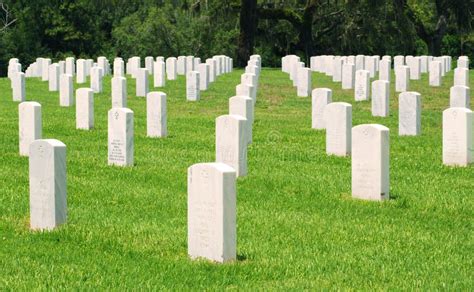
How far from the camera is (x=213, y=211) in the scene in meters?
8.66

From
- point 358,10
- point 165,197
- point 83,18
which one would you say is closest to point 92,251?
point 165,197

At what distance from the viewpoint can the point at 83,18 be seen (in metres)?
62.9

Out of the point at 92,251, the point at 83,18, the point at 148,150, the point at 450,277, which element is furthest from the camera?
the point at 83,18

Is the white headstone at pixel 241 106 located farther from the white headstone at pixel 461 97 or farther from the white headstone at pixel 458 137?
the white headstone at pixel 461 97

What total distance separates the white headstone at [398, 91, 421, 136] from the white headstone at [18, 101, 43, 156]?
644 cm

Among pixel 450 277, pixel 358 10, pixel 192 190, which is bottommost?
pixel 450 277

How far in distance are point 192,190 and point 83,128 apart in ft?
36.8

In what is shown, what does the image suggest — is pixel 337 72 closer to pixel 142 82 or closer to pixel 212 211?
pixel 142 82

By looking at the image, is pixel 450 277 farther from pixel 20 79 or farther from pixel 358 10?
pixel 358 10

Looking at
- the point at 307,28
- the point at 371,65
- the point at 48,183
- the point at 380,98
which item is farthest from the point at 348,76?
the point at 48,183

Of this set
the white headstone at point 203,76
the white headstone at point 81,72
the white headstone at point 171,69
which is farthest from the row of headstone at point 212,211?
the white headstone at point 171,69

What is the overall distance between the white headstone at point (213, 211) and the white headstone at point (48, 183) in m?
1.69

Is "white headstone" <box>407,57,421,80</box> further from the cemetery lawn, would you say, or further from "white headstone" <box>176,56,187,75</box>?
the cemetery lawn

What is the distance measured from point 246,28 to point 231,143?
34431mm
